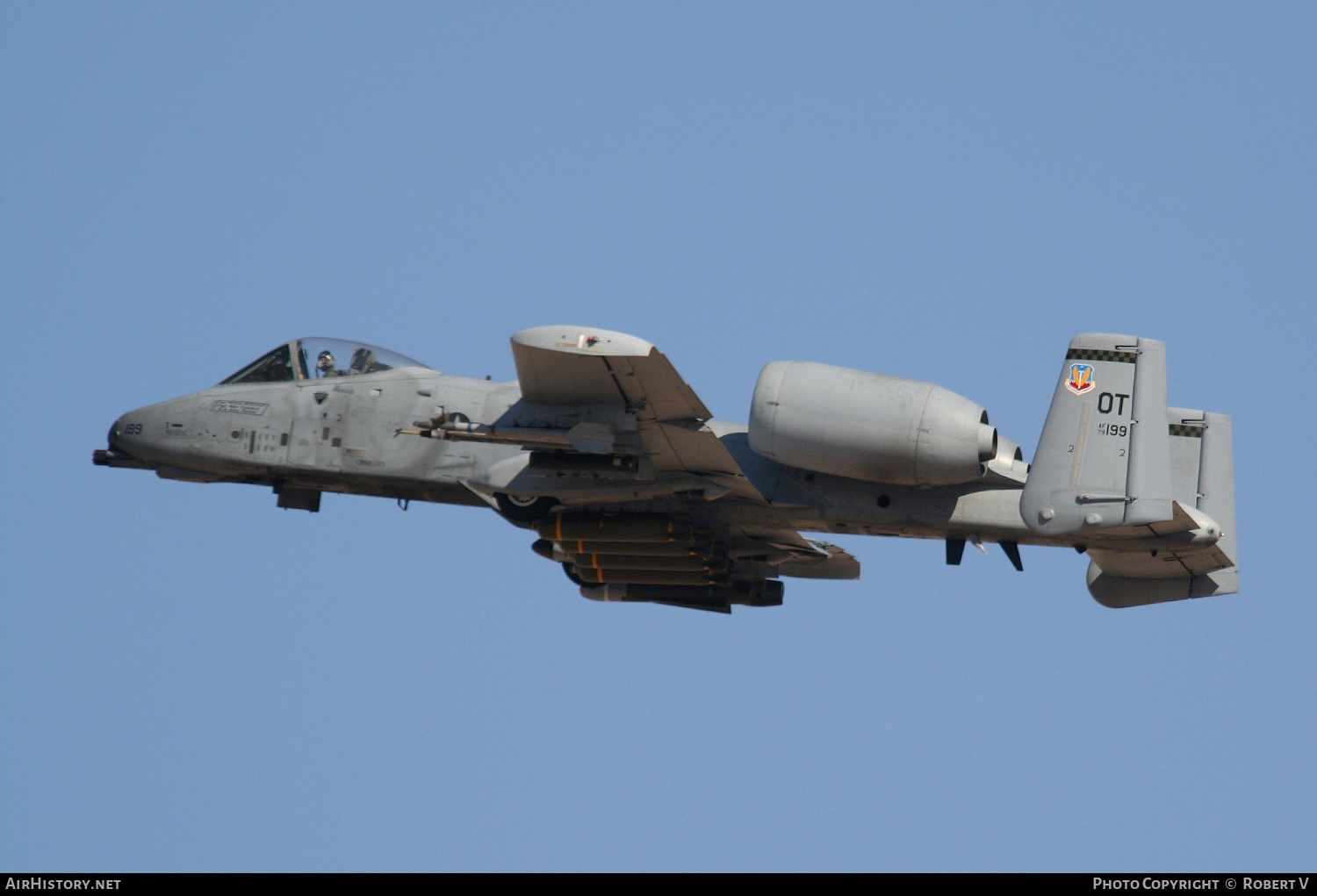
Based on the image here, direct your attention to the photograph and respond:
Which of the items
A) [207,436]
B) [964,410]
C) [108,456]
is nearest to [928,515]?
[964,410]

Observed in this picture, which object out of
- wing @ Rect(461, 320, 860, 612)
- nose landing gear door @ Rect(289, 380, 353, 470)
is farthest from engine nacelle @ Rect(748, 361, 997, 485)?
nose landing gear door @ Rect(289, 380, 353, 470)

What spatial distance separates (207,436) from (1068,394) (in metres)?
11.9

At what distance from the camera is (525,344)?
17.6m

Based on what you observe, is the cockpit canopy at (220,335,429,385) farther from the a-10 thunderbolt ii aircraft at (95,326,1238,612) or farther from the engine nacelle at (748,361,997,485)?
the engine nacelle at (748,361,997,485)

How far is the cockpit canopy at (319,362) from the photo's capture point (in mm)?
21953

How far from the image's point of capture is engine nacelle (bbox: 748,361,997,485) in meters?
18.3

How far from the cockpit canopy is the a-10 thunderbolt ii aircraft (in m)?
0.03

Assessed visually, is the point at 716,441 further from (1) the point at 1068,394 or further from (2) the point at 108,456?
(2) the point at 108,456

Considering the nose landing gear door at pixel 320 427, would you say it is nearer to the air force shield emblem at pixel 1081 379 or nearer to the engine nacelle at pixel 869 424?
the engine nacelle at pixel 869 424

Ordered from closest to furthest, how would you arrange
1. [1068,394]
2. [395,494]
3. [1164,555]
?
[1068,394] → [1164,555] → [395,494]

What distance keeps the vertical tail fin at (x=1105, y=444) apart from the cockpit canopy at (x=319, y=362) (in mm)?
8828

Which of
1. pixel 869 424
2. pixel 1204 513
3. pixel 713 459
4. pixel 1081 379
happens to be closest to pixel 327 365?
pixel 713 459

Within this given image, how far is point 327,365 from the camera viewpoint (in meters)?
22.1
